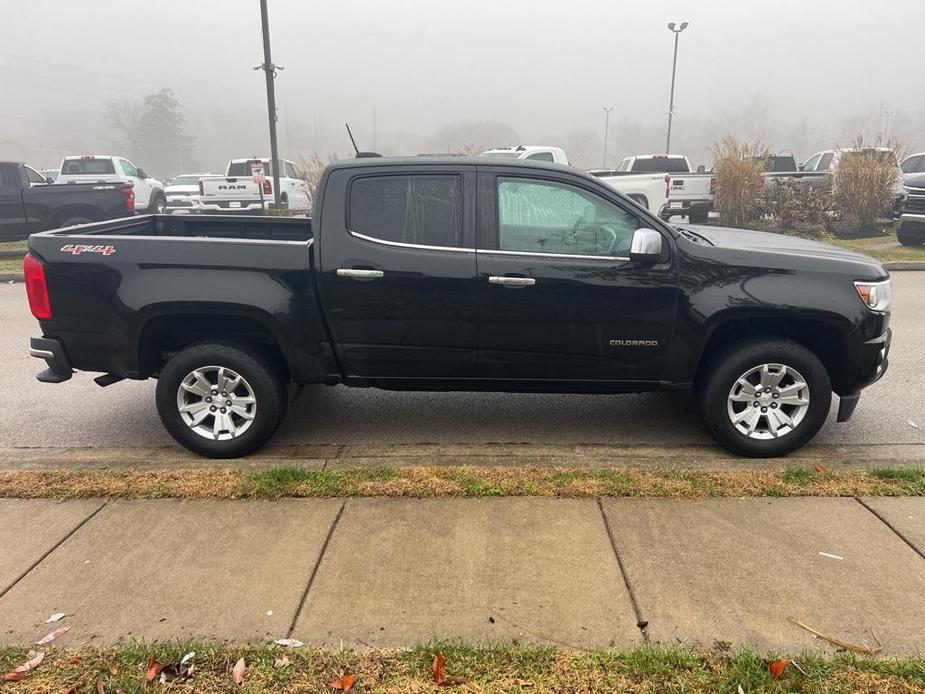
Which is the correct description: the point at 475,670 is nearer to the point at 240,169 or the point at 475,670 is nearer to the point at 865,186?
the point at 865,186

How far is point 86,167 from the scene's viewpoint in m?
20.2

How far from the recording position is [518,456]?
4418mm

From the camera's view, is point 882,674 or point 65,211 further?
point 65,211

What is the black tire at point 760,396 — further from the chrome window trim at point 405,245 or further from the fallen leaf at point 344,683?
the fallen leaf at point 344,683

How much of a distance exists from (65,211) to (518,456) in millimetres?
12683

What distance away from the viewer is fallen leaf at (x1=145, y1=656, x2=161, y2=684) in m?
2.48

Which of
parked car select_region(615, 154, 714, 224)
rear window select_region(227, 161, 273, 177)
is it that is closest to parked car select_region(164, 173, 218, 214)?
rear window select_region(227, 161, 273, 177)

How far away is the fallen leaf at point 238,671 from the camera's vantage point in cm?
248

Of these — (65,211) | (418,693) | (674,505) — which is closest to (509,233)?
(674,505)

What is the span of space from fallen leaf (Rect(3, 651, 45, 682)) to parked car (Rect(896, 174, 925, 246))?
16.6 meters

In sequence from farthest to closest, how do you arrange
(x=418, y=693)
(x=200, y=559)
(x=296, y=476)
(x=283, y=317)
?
(x=283, y=317), (x=296, y=476), (x=200, y=559), (x=418, y=693)

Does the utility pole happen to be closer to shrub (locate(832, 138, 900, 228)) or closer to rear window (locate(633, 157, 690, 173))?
rear window (locate(633, 157, 690, 173))

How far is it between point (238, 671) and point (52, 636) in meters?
0.84

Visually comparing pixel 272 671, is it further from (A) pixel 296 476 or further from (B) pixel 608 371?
(B) pixel 608 371
